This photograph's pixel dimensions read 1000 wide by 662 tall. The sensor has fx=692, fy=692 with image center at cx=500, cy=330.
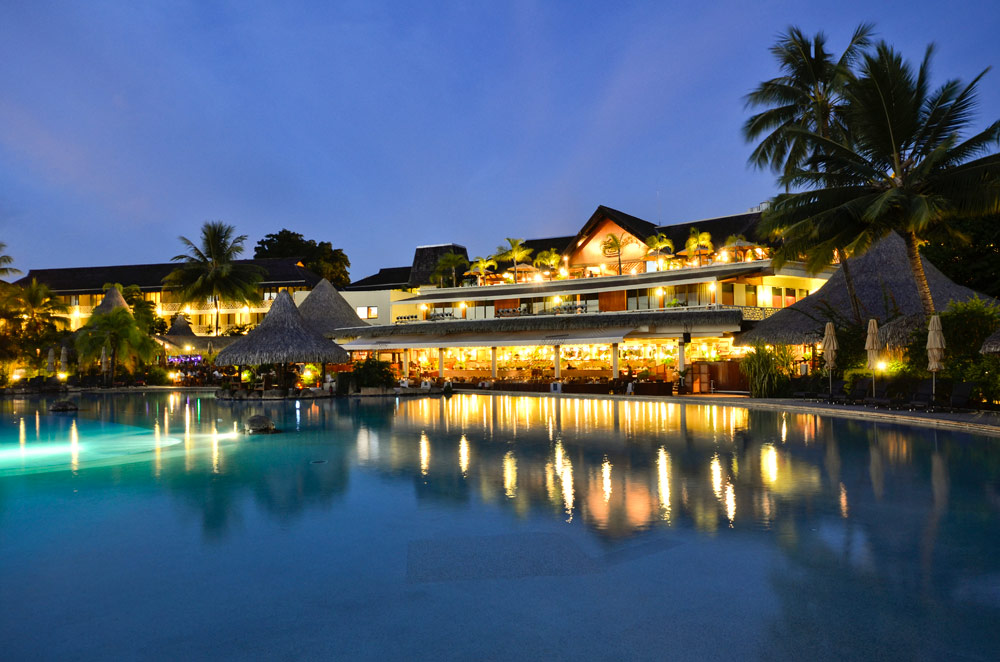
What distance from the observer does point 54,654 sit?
162 inches

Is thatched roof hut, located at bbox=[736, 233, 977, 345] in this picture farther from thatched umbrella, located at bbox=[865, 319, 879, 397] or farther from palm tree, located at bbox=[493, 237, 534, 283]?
palm tree, located at bbox=[493, 237, 534, 283]

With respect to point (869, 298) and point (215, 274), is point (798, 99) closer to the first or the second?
point (869, 298)

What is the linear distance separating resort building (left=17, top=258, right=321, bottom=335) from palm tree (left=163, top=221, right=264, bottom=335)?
419 centimetres

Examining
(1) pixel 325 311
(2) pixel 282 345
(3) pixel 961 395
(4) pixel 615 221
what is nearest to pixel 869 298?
(3) pixel 961 395

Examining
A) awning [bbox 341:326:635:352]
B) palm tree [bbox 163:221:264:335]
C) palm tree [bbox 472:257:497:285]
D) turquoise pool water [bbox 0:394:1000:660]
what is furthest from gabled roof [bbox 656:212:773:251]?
palm tree [bbox 163:221:264:335]

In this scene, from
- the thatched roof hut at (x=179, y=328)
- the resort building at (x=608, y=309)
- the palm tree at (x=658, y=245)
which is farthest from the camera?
the thatched roof hut at (x=179, y=328)

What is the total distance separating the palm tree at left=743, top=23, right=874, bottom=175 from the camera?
2428 centimetres

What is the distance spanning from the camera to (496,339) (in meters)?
34.1

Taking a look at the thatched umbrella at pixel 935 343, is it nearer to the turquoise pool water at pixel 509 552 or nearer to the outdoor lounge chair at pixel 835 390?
the outdoor lounge chair at pixel 835 390

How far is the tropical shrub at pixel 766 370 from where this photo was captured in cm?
2372

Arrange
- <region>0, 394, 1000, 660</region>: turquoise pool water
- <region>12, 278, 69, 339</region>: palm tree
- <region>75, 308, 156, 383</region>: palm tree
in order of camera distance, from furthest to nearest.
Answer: <region>12, 278, 69, 339</region>: palm tree < <region>75, 308, 156, 383</region>: palm tree < <region>0, 394, 1000, 660</region>: turquoise pool water

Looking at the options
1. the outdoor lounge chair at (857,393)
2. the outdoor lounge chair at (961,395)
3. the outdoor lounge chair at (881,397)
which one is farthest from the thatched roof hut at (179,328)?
the outdoor lounge chair at (961,395)

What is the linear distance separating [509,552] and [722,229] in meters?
32.9

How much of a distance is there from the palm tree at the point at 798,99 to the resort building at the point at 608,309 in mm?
5628
